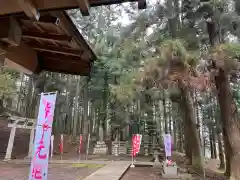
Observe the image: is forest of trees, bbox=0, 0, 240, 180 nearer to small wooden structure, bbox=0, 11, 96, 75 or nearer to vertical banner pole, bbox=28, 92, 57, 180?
small wooden structure, bbox=0, 11, 96, 75

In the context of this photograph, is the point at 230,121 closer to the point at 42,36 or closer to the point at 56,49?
the point at 56,49

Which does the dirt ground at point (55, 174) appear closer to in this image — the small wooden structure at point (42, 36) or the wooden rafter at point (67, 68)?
the wooden rafter at point (67, 68)

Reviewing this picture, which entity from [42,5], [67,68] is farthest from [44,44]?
[42,5]

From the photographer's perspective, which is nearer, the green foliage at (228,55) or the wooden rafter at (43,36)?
the wooden rafter at (43,36)

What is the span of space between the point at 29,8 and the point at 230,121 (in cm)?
731

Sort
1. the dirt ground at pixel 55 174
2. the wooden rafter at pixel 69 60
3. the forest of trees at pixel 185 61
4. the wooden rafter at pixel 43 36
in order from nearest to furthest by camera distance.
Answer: the wooden rafter at pixel 43 36
the wooden rafter at pixel 69 60
the forest of trees at pixel 185 61
the dirt ground at pixel 55 174

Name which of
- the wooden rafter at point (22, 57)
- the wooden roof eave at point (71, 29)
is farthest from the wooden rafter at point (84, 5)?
the wooden rafter at point (22, 57)

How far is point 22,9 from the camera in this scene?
1029 mm

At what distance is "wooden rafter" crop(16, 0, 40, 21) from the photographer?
0.98m

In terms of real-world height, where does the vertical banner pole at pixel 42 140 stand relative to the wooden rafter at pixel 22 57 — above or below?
below

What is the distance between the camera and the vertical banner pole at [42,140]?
216 cm

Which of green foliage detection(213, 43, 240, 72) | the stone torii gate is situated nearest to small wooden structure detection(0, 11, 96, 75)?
green foliage detection(213, 43, 240, 72)

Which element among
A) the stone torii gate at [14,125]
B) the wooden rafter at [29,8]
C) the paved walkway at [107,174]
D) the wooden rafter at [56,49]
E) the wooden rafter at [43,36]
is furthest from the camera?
the stone torii gate at [14,125]

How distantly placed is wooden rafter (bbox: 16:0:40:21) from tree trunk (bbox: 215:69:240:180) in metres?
6.59
